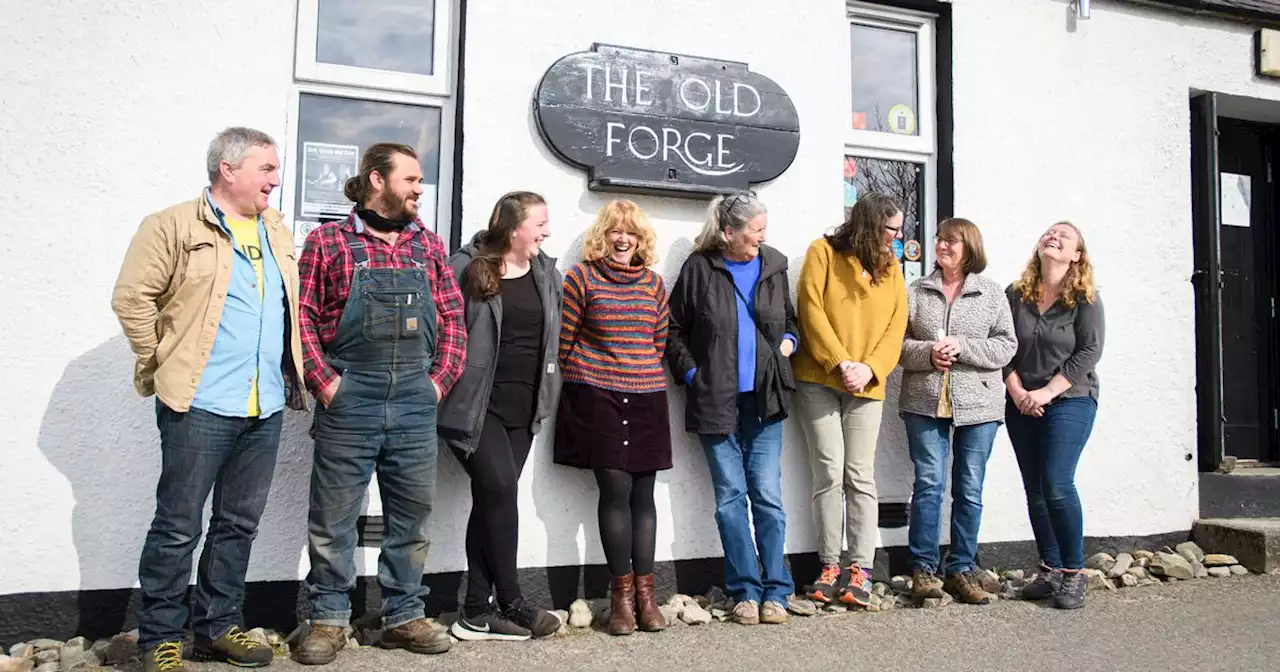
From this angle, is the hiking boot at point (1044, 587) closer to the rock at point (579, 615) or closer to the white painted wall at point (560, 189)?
the white painted wall at point (560, 189)

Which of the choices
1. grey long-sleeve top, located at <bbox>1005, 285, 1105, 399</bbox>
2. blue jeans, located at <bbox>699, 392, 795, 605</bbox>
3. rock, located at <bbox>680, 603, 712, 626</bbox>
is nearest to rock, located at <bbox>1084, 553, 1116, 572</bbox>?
grey long-sleeve top, located at <bbox>1005, 285, 1105, 399</bbox>

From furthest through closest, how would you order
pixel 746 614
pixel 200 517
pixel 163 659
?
pixel 746 614, pixel 200 517, pixel 163 659

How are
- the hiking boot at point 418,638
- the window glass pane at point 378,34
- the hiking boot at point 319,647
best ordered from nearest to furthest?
the hiking boot at point 319,647
the hiking boot at point 418,638
the window glass pane at point 378,34

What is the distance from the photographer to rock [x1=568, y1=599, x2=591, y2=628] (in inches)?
163

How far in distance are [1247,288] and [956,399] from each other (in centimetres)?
325

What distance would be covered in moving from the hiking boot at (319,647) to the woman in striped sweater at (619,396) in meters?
1.12

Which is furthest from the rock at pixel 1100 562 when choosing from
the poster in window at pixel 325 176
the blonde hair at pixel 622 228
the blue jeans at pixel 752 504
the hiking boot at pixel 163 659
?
the hiking boot at pixel 163 659

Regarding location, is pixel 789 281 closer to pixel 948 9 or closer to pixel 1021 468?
pixel 1021 468

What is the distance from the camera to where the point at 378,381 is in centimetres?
364

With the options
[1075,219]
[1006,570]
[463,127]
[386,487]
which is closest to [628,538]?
[386,487]

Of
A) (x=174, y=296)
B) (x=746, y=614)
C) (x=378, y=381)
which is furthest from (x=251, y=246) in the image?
(x=746, y=614)

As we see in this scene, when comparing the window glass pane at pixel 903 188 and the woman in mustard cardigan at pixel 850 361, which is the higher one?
the window glass pane at pixel 903 188

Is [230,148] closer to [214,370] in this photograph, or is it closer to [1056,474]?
[214,370]

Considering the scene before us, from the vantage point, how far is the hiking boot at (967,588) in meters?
4.60
